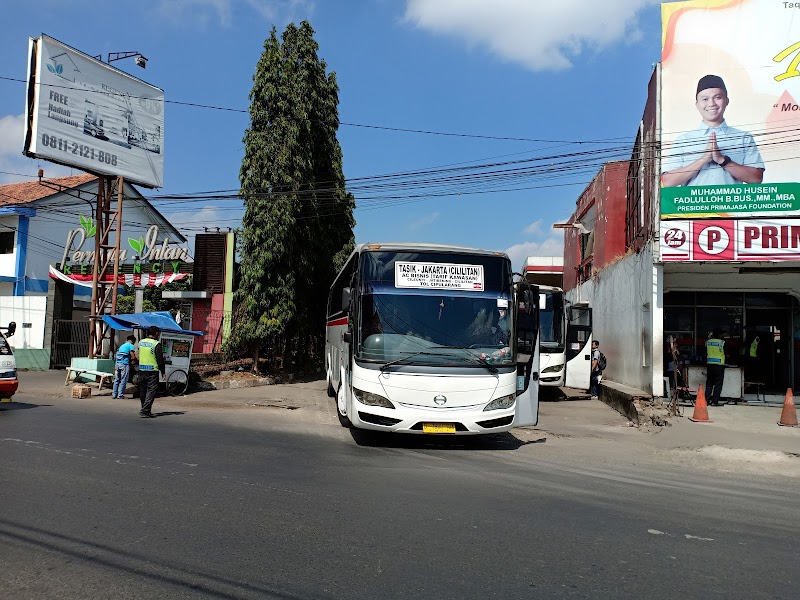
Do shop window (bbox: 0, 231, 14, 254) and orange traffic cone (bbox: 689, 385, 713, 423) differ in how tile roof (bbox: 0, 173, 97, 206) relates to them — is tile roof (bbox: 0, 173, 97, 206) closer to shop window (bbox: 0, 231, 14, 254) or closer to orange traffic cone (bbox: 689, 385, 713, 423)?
shop window (bbox: 0, 231, 14, 254)

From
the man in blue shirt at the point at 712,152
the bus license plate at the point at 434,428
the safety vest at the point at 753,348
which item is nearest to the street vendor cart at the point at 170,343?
the bus license plate at the point at 434,428

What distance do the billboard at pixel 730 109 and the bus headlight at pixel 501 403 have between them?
7.37 metres

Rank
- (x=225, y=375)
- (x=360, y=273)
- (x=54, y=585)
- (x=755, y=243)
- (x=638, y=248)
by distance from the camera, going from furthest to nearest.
Result: (x=225, y=375) < (x=638, y=248) < (x=755, y=243) < (x=360, y=273) < (x=54, y=585)

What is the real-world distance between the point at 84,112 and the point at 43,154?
2035mm

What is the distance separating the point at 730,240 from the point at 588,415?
511 cm

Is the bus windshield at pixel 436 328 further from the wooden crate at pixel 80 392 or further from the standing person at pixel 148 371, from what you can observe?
the wooden crate at pixel 80 392

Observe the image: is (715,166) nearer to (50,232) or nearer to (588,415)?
(588,415)

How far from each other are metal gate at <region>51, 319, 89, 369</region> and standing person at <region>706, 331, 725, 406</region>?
73.9ft

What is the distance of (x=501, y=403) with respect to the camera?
31.0ft

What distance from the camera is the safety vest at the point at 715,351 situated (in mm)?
14586

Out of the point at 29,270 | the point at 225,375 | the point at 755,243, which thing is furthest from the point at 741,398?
the point at 29,270

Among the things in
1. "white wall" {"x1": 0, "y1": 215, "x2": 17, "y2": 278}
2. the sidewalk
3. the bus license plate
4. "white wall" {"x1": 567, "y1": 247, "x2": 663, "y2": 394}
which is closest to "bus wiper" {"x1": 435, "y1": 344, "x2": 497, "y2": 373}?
the bus license plate

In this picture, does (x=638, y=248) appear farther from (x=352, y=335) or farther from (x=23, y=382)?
(x=23, y=382)

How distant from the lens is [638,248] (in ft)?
56.5
